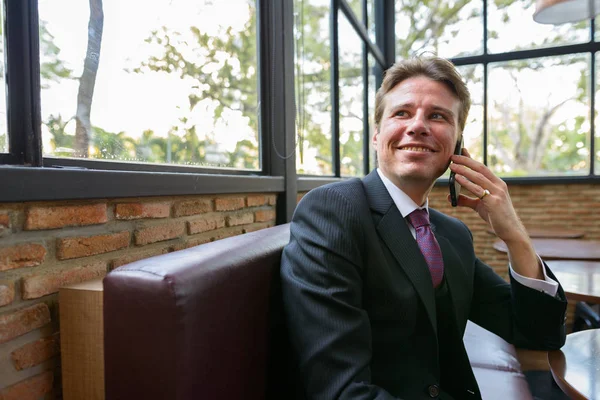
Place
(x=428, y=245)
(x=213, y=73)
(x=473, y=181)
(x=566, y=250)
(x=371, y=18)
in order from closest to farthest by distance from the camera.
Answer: (x=428, y=245) → (x=473, y=181) → (x=213, y=73) → (x=566, y=250) → (x=371, y=18)

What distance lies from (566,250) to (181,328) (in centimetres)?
304

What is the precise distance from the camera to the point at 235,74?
7.11 ft

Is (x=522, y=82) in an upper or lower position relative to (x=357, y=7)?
lower

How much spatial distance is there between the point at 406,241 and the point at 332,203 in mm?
254

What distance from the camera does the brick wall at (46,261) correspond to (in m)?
0.90

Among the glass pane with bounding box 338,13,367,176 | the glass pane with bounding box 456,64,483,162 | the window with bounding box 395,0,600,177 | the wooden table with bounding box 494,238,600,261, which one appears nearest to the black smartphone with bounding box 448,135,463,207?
the wooden table with bounding box 494,238,600,261

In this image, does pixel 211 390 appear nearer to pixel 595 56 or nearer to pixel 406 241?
pixel 406 241

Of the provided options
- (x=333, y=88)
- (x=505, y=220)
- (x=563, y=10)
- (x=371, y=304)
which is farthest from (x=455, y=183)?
(x=563, y=10)

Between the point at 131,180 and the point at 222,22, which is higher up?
the point at 222,22

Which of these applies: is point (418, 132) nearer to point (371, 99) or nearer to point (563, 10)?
point (563, 10)

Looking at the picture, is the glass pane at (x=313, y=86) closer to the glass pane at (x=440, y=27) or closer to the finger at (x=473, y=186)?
the finger at (x=473, y=186)

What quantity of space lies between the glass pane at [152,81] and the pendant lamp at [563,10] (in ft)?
7.03

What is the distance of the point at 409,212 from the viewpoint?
1305 millimetres

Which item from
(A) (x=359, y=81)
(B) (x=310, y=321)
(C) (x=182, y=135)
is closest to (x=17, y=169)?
(B) (x=310, y=321)
